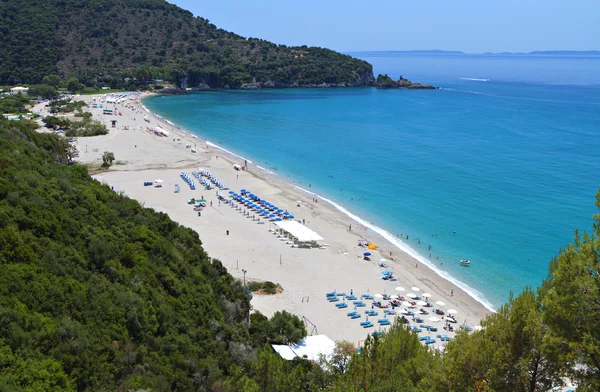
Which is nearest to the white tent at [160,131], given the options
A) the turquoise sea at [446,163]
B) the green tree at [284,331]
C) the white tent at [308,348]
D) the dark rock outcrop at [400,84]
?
the turquoise sea at [446,163]

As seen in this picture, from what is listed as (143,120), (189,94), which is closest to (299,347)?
(143,120)

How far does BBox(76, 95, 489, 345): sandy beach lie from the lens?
81.4ft

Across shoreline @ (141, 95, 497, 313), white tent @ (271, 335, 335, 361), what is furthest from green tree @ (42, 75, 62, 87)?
white tent @ (271, 335, 335, 361)

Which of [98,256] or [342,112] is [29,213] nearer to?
[98,256]

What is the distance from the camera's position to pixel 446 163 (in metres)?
56.4

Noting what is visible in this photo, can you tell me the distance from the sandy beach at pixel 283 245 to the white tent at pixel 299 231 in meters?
0.80

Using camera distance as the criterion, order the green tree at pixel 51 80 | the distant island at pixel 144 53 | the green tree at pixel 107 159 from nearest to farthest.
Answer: the green tree at pixel 107 159 → the green tree at pixel 51 80 → the distant island at pixel 144 53

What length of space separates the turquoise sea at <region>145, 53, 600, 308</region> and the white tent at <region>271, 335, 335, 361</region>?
38.9ft

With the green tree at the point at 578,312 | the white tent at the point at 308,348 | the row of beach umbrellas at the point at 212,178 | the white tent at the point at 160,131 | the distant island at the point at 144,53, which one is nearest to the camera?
the green tree at the point at 578,312

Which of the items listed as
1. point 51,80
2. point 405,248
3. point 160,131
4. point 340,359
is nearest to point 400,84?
point 51,80

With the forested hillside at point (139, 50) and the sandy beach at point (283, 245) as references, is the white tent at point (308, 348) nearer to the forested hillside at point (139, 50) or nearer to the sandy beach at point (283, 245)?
the sandy beach at point (283, 245)

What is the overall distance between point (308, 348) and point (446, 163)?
42.1 meters

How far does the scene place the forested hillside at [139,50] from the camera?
105250 millimetres

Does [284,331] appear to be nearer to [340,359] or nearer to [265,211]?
[340,359]
